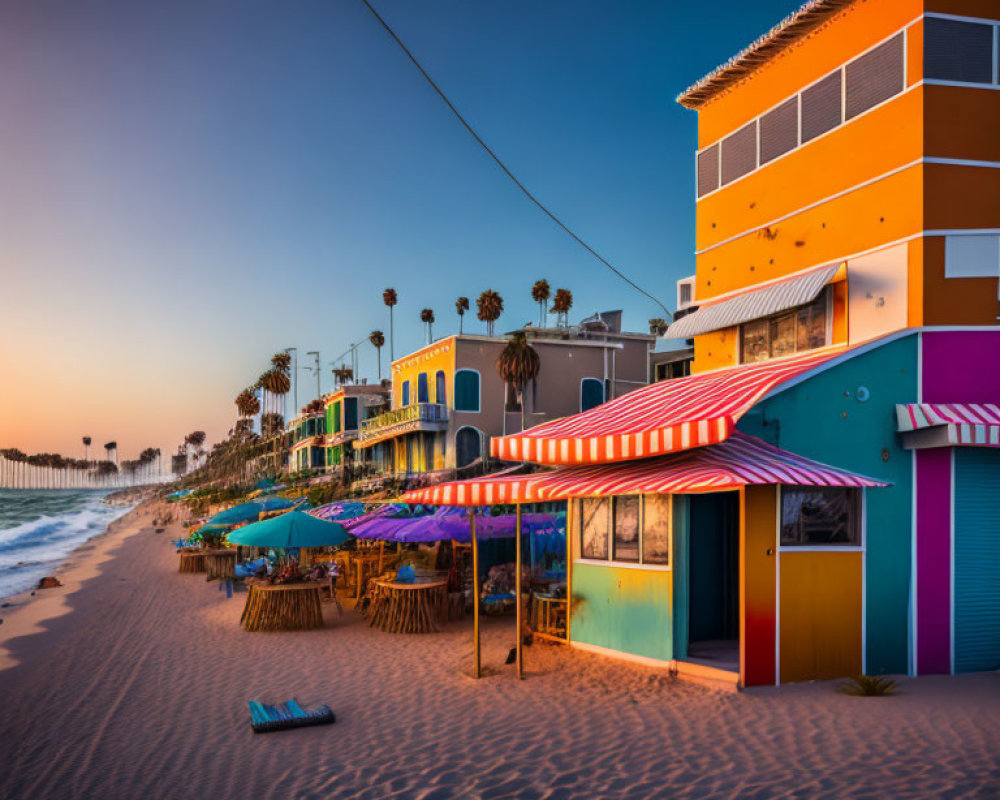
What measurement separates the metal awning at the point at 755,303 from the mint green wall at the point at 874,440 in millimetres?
1787

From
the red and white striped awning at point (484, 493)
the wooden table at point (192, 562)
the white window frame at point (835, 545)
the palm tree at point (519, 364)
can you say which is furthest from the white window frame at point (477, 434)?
the white window frame at point (835, 545)

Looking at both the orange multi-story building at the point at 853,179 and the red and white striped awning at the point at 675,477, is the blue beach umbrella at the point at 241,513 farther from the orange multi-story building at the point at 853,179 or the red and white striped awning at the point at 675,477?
the orange multi-story building at the point at 853,179

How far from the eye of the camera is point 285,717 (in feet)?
27.2

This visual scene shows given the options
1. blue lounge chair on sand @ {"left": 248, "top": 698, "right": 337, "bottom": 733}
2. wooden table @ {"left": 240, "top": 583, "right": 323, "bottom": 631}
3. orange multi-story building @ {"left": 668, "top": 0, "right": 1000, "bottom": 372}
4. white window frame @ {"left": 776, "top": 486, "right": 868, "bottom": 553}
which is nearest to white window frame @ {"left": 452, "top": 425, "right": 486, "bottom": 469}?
wooden table @ {"left": 240, "top": 583, "right": 323, "bottom": 631}

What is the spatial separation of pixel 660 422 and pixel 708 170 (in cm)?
Result: 746

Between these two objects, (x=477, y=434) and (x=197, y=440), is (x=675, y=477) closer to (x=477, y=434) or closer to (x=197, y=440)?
(x=477, y=434)

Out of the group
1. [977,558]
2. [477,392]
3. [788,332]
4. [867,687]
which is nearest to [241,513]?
[477,392]

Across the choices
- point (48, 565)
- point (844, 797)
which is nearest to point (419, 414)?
point (48, 565)

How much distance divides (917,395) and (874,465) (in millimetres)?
1175

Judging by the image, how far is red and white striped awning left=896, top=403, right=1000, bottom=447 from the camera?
9.20 metres

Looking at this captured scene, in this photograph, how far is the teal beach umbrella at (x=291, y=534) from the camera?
535 inches

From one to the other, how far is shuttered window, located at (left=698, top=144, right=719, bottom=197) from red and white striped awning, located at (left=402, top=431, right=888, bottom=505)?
6776 mm

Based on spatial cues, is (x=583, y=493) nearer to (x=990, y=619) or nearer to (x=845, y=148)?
(x=990, y=619)

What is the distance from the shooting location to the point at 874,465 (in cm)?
991
